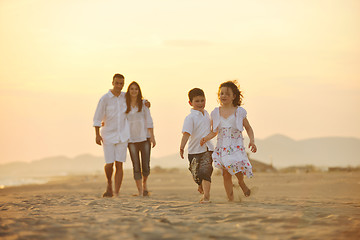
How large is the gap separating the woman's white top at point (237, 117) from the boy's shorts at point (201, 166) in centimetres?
42

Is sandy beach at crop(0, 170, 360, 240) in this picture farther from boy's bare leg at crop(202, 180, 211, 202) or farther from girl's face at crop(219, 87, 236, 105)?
girl's face at crop(219, 87, 236, 105)

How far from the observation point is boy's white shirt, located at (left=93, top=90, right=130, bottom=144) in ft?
26.9

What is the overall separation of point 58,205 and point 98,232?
226cm

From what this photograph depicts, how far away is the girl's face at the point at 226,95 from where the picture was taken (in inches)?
254

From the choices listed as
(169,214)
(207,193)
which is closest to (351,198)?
(207,193)

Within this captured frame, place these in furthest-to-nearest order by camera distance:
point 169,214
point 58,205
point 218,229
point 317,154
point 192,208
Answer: point 317,154 → point 58,205 → point 192,208 → point 169,214 → point 218,229

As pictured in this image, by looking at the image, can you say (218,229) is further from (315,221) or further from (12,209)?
(12,209)

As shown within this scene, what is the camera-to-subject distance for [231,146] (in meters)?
6.32

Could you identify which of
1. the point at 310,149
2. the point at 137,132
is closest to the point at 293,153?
the point at 310,149

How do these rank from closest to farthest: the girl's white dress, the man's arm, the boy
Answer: the girl's white dress → the boy → the man's arm

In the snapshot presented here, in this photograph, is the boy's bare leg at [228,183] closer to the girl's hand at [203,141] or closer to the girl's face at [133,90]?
the girl's hand at [203,141]

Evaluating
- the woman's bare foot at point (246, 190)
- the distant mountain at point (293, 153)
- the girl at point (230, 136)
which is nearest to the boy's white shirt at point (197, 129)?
the girl at point (230, 136)

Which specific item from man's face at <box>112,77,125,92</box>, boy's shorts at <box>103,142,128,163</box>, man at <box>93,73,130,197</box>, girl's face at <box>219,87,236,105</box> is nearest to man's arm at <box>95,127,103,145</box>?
man at <box>93,73,130,197</box>

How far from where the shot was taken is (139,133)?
8.27m
